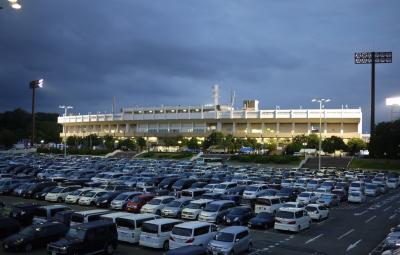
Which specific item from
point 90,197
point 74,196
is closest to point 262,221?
point 90,197

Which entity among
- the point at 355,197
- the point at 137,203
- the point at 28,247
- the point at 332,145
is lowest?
the point at 355,197

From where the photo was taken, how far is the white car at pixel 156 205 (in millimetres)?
26656

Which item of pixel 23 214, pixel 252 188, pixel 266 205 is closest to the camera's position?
pixel 23 214

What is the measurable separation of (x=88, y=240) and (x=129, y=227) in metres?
3.23

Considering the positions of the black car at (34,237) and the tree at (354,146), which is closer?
the black car at (34,237)

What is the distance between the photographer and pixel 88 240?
1667 centimetres

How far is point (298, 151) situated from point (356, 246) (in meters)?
70.6

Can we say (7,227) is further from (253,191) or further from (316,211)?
(253,191)

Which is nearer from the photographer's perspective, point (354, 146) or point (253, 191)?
point (253, 191)

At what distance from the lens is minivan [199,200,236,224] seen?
80.9 feet

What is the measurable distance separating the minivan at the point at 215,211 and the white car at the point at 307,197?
7.87 m

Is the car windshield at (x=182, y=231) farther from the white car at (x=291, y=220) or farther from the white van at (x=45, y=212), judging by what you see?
the white van at (x=45, y=212)

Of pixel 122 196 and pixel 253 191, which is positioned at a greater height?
pixel 122 196

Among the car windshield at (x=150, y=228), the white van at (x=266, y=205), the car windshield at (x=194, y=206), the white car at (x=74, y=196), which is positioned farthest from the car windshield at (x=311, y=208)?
the white car at (x=74, y=196)
